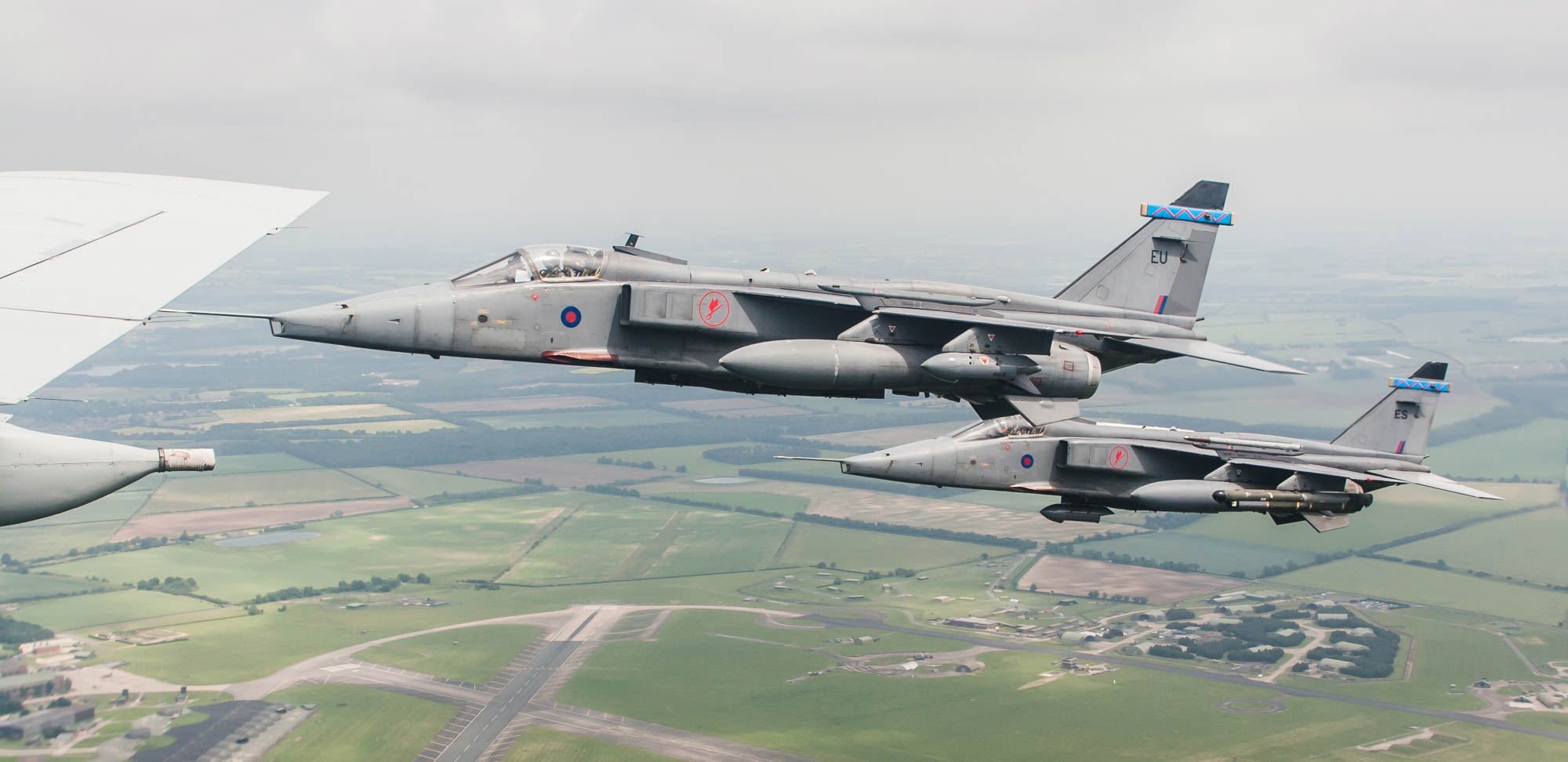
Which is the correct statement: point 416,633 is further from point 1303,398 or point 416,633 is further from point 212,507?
point 1303,398

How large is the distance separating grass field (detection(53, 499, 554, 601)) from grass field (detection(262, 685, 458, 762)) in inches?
869

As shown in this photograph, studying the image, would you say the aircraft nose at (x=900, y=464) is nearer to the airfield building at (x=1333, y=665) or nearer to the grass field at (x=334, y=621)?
the grass field at (x=334, y=621)

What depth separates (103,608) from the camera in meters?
86.6

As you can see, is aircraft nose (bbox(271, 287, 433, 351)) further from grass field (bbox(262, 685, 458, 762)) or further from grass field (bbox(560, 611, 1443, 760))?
grass field (bbox(262, 685, 458, 762))

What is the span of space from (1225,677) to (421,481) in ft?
269

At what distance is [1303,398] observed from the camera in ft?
468

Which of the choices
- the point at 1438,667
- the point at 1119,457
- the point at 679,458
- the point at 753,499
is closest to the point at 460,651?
the point at 753,499

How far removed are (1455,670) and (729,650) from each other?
50.6 metres

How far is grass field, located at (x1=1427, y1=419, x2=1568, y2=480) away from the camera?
118375 millimetres

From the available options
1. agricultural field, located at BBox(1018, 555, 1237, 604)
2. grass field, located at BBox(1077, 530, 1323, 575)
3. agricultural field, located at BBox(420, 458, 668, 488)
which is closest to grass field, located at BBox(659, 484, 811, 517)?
agricultural field, located at BBox(420, 458, 668, 488)

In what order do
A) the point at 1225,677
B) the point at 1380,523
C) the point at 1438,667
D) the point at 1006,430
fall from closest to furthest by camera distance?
the point at 1006,430
the point at 1225,677
the point at 1438,667
the point at 1380,523

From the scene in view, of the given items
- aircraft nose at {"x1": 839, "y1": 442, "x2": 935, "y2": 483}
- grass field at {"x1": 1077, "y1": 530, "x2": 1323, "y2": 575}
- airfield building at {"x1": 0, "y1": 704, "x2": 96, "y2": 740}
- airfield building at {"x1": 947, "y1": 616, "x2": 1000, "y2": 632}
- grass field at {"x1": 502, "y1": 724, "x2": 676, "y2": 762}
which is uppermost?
aircraft nose at {"x1": 839, "y1": 442, "x2": 935, "y2": 483}

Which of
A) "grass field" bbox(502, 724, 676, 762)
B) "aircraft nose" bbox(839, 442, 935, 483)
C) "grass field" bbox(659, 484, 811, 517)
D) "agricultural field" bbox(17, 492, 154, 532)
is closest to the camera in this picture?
"aircraft nose" bbox(839, 442, 935, 483)

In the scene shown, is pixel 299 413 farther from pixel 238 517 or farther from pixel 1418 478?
pixel 1418 478
